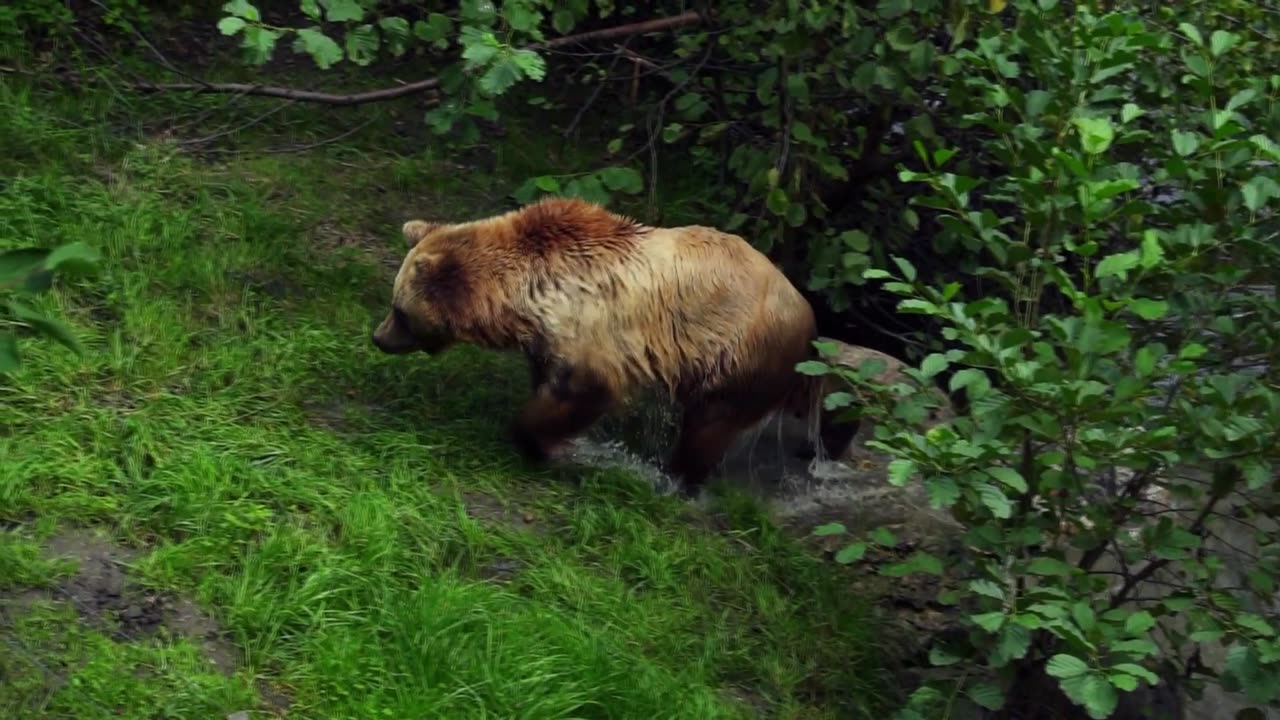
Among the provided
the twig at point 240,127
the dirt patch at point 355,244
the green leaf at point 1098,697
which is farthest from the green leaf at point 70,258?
the twig at point 240,127

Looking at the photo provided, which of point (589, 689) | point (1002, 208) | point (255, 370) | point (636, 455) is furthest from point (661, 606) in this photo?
point (1002, 208)

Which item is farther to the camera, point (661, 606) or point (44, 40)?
point (44, 40)

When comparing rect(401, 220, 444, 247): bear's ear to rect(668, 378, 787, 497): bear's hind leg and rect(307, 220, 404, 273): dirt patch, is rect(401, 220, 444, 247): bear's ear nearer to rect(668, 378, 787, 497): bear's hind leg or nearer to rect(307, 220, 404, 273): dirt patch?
rect(307, 220, 404, 273): dirt patch

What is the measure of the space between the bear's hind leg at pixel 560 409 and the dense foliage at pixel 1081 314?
1204 mm

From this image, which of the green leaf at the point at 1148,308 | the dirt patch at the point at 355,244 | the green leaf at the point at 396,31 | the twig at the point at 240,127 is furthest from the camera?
the twig at the point at 240,127

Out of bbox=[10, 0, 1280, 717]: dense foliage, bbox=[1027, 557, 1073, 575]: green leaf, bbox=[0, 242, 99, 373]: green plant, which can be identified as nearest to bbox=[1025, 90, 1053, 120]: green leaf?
bbox=[10, 0, 1280, 717]: dense foliage

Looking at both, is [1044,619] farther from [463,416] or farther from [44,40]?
[44,40]

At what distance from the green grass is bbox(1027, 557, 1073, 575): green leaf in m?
1.02

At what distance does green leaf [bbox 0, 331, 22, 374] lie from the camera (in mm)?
1881

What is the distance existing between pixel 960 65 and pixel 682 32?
2.10 metres

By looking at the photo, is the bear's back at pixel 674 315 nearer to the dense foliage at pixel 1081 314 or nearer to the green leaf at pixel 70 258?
the dense foliage at pixel 1081 314

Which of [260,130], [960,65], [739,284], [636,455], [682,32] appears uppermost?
[960,65]

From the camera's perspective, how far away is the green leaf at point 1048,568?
4176 millimetres

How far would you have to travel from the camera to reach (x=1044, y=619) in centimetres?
421
